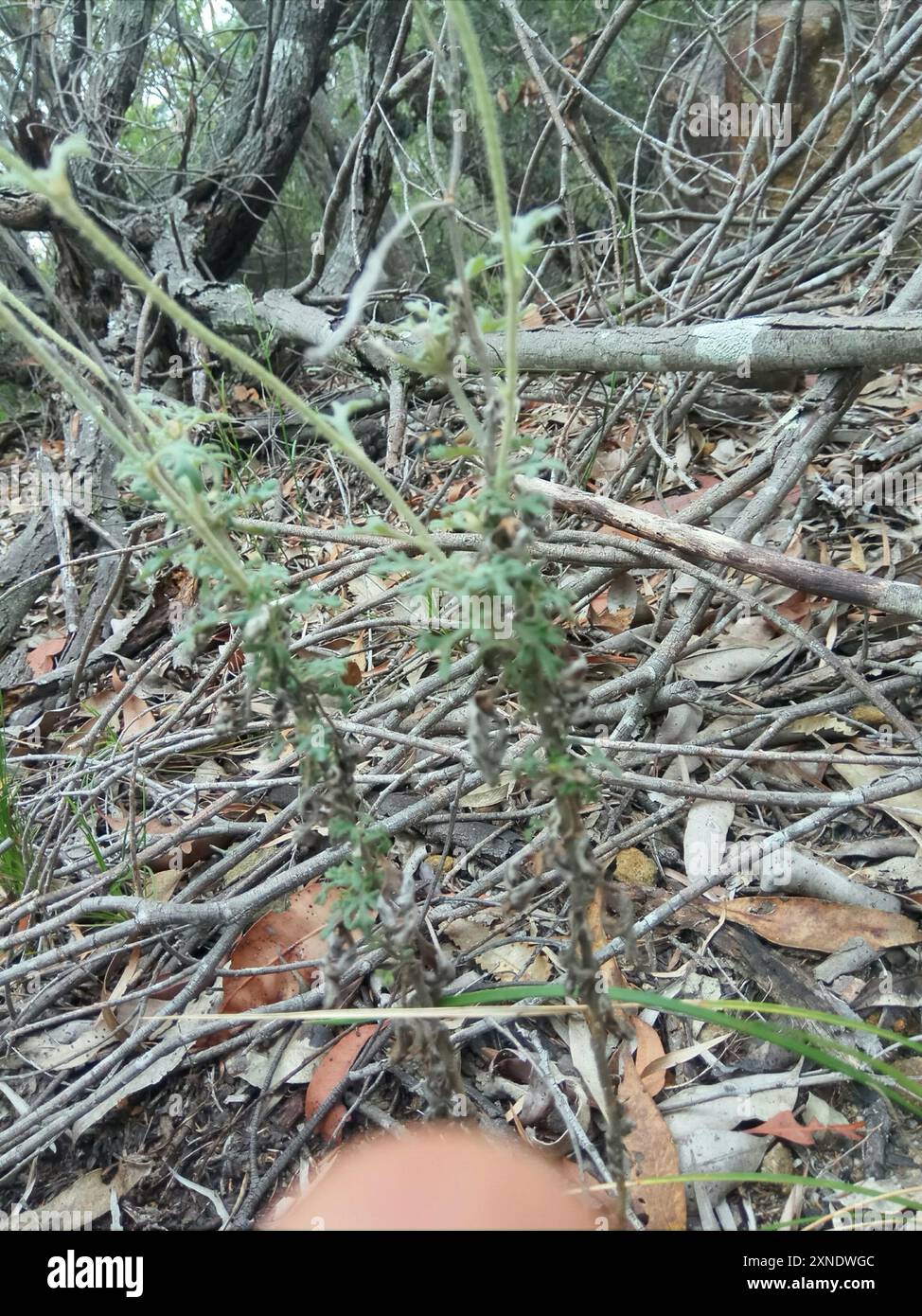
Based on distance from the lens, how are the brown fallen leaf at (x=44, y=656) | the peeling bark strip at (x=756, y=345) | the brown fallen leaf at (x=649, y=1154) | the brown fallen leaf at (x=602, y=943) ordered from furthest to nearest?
the brown fallen leaf at (x=44, y=656) < the peeling bark strip at (x=756, y=345) < the brown fallen leaf at (x=602, y=943) < the brown fallen leaf at (x=649, y=1154)

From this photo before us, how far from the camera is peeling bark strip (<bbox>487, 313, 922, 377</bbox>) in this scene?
1630 mm

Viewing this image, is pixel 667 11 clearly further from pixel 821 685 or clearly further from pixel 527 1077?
pixel 527 1077

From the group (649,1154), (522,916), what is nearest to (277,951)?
(522,916)

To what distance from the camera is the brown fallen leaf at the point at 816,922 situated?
4.49 ft

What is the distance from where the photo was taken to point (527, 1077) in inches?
51.0

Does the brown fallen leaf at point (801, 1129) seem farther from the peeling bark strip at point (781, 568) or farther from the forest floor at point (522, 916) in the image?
the peeling bark strip at point (781, 568)

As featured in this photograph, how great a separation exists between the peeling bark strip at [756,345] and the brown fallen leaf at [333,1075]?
4.95 ft

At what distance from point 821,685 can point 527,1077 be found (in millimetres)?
1029

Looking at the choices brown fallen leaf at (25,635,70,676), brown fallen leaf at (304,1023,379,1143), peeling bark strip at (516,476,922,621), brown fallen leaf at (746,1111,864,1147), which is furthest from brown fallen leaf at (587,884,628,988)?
brown fallen leaf at (25,635,70,676)

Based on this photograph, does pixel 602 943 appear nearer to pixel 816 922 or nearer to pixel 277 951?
pixel 816 922

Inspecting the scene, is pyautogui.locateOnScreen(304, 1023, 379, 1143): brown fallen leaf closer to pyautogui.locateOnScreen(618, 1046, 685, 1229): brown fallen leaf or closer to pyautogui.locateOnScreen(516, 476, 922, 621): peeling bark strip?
pyautogui.locateOnScreen(618, 1046, 685, 1229): brown fallen leaf

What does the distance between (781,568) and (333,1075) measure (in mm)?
1144

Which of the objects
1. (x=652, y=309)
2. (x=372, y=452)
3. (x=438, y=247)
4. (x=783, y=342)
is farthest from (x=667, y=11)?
(x=783, y=342)

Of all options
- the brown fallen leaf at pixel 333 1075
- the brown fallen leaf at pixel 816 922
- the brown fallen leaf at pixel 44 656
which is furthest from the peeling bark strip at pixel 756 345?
the brown fallen leaf at pixel 44 656
